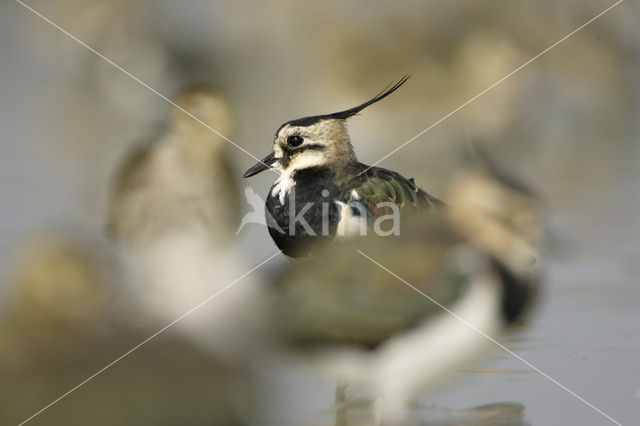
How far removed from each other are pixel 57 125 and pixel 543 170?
9.23 feet

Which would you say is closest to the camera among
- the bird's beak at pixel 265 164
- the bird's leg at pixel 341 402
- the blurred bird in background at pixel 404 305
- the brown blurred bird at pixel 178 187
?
the bird's leg at pixel 341 402

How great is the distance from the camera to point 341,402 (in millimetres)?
3109

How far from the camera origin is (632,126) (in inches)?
262

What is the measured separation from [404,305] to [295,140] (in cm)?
77

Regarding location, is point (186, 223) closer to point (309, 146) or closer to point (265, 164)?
point (265, 164)

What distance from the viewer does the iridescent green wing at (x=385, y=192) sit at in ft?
11.5

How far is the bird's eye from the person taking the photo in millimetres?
3668

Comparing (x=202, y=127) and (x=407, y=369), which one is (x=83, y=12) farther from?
(x=407, y=369)

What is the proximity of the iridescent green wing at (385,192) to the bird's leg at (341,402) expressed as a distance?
1.89ft

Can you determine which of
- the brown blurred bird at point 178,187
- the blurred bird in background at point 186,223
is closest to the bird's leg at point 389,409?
the blurred bird in background at point 186,223

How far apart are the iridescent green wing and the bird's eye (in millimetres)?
229
